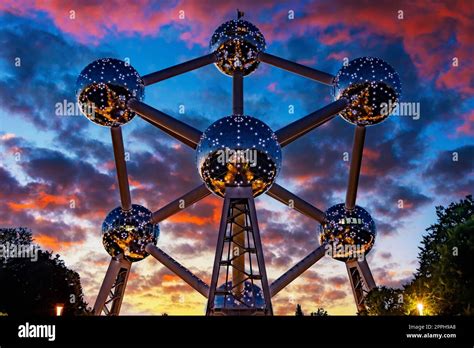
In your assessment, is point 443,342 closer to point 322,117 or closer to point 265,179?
point 265,179

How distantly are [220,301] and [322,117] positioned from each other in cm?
671

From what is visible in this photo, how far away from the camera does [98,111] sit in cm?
2081

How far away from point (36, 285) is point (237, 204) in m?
21.9

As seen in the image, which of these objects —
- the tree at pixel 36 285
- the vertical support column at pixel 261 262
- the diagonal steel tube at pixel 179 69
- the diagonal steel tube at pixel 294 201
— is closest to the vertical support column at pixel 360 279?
the diagonal steel tube at pixel 294 201

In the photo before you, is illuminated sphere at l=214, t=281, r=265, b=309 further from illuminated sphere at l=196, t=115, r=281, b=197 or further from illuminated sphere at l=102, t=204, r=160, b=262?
illuminated sphere at l=102, t=204, r=160, b=262

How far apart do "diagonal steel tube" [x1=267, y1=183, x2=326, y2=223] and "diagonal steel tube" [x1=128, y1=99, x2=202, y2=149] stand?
323 cm

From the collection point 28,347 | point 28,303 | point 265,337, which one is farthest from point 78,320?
point 28,303

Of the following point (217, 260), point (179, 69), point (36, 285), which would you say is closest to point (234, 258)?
point (217, 260)

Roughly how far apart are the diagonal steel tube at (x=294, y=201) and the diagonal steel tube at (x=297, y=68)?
403cm

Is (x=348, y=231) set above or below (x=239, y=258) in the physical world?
above

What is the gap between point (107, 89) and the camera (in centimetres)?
2056

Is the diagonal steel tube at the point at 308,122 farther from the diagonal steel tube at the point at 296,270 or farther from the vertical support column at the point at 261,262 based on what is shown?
the diagonal steel tube at the point at 296,270

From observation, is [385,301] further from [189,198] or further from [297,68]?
[297,68]

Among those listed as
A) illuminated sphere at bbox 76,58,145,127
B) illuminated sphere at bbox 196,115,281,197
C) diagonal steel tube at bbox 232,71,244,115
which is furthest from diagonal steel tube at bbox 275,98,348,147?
illuminated sphere at bbox 76,58,145,127
